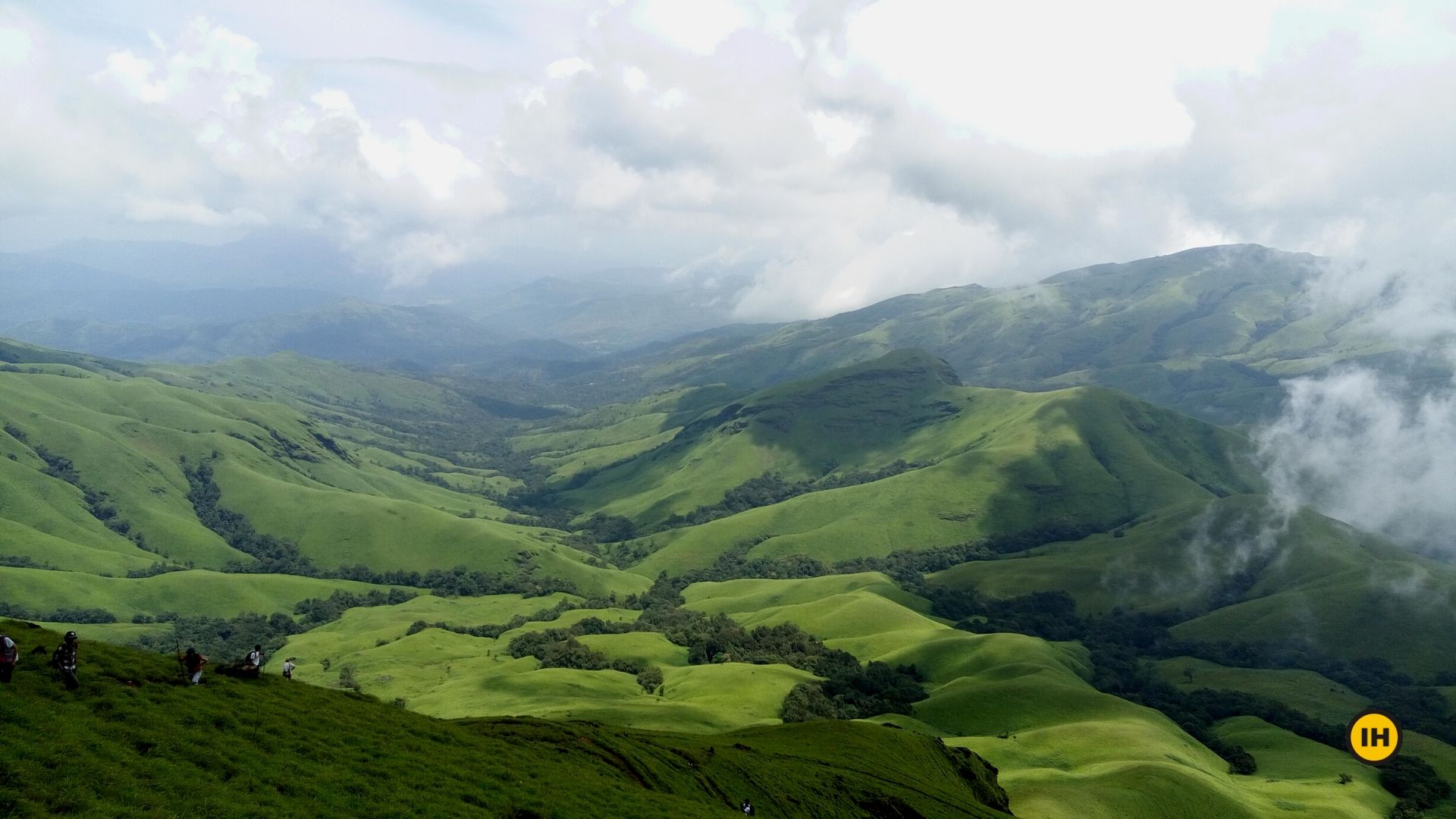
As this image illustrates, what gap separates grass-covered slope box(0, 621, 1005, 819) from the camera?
28625 mm

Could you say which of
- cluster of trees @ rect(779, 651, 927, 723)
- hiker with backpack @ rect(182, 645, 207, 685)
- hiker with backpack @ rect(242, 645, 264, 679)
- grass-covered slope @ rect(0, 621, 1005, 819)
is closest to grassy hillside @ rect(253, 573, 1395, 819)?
cluster of trees @ rect(779, 651, 927, 723)

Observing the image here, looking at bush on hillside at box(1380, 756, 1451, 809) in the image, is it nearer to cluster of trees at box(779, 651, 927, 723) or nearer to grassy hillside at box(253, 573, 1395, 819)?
grassy hillside at box(253, 573, 1395, 819)

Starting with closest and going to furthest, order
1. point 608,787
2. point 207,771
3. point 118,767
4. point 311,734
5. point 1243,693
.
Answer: point 118,767 → point 207,771 → point 311,734 → point 608,787 → point 1243,693

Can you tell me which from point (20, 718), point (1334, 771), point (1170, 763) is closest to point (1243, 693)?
point (1334, 771)

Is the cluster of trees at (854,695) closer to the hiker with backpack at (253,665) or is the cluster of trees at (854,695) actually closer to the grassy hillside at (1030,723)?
the grassy hillside at (1030,723)

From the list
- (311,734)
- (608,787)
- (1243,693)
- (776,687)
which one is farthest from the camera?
(1243,693)

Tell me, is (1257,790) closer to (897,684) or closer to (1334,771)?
(1334,771)

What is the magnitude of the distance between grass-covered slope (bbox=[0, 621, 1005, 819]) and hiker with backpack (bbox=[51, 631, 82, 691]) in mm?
560

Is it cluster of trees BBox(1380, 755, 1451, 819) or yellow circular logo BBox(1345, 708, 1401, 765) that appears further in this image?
cluster of trees BBox(1380, 755, 1451, 819)

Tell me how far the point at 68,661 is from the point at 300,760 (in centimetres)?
1082

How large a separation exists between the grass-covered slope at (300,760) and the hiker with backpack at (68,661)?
0.56 metres

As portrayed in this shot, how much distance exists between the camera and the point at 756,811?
205 ft

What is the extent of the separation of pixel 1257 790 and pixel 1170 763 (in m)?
26.5

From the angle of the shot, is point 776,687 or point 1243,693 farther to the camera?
point 1243,693
